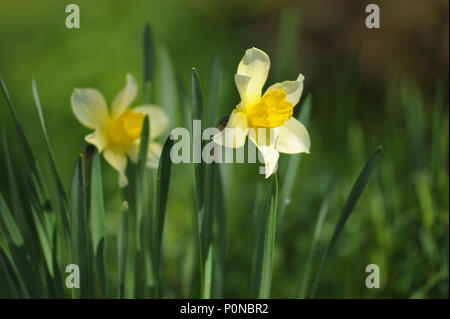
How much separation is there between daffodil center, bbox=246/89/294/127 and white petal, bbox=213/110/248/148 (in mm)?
21

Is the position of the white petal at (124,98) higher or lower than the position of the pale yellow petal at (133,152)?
higher

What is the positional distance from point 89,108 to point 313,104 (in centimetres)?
171

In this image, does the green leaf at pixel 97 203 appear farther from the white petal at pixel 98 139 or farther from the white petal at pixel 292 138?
the white petal at pixel 292 138

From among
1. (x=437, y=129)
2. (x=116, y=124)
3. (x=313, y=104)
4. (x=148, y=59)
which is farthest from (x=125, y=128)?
(x=313, y=104)

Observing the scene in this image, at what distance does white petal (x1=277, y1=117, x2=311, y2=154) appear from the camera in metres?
0.75

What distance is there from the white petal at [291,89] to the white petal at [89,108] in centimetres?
33

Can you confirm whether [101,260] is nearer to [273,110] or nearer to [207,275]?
[207,275]

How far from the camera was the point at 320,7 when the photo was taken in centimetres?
270

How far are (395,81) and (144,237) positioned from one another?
3.47 feet

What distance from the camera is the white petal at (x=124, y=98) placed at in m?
0.91

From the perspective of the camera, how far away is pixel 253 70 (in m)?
0.72

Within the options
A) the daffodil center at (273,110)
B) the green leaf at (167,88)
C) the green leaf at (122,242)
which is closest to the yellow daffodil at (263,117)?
the daffodil center at (273,110)

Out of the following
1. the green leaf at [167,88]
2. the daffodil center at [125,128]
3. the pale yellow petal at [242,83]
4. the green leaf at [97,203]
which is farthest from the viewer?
the green leaf at [167,88]

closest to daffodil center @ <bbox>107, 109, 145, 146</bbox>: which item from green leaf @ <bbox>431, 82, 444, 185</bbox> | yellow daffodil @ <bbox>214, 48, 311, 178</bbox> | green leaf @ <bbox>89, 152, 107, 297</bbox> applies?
green leaf @ <bbox>89, 152, 107, 297</bbox>
